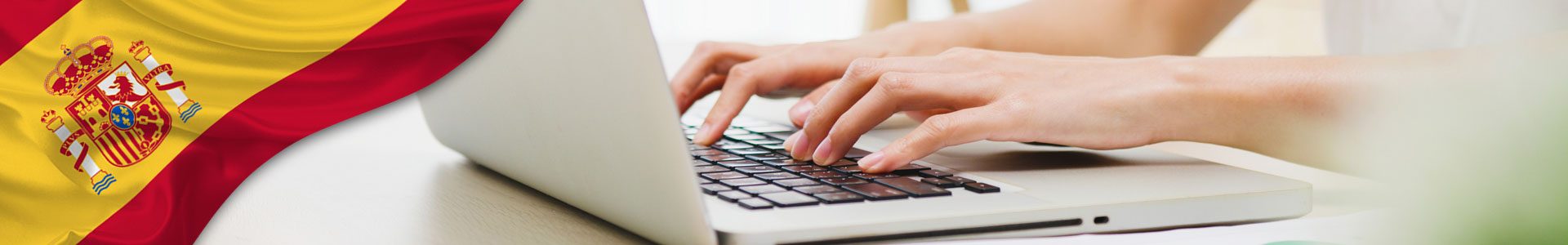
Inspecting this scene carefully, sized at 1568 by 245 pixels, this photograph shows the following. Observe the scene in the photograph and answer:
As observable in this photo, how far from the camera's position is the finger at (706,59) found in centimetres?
86

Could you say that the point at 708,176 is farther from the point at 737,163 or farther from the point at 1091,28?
the point at 1091,28

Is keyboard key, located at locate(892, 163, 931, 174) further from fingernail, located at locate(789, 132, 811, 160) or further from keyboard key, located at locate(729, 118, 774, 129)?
keyboard key, located at locate(729, 118, 774, 129)

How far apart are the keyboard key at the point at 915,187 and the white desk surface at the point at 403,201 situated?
46 millimetres

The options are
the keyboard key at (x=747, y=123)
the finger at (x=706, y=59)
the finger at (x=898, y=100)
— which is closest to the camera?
the finger at (x=898, y=100)

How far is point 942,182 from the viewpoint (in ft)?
1.43

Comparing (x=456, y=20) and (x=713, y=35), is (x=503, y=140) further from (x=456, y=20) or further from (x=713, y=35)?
(x=713, y=35)

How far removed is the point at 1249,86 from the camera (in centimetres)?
54

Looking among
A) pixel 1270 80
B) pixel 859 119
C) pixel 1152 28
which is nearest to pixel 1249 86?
pixel 1270 80

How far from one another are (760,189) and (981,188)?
0.29 ft

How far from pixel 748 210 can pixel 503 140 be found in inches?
6.3

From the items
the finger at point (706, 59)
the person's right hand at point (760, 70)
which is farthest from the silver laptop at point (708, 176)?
the finger at point (706, 59)

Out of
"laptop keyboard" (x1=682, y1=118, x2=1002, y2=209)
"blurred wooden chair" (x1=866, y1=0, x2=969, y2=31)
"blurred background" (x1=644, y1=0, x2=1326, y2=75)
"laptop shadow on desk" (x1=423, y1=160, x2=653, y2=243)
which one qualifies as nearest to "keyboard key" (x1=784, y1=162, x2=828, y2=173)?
"laptop keyboard" (x1=682, y1=118, x2=1002, y2=209)

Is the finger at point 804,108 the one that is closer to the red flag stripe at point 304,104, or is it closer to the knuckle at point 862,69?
the knuckle at point 862,69

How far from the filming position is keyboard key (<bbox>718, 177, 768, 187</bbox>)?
423 mm
